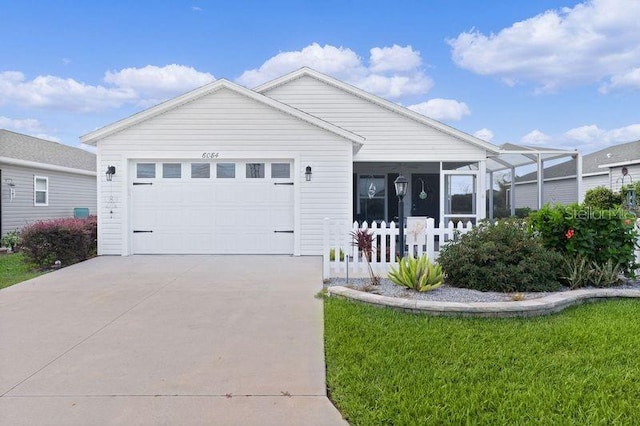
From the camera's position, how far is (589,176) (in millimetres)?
23562

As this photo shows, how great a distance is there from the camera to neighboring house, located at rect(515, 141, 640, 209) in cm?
1956

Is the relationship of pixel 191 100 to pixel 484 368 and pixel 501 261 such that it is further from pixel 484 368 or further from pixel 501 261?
pixel 484 368

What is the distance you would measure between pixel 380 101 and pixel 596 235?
8.01 m

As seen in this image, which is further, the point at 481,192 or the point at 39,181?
the point at 39,181

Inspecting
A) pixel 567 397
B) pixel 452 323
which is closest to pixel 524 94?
pixel 452 323

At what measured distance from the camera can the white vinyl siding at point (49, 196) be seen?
1420 cm

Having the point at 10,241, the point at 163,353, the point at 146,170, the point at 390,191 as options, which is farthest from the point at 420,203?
the point at 10,241

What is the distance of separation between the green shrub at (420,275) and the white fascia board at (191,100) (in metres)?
5.23

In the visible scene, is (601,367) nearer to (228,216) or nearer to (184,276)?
(184,276)

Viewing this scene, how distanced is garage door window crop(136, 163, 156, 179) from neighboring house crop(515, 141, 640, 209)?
1551 cm

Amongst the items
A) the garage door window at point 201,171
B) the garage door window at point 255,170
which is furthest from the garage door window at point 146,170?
the garage door window at point 255,170

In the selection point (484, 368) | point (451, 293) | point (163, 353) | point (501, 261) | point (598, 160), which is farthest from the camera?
point (598, 160)

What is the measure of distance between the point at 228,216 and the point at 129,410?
792cm

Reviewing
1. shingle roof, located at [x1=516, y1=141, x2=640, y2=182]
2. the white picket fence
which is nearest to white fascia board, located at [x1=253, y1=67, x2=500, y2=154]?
the white picket fence
